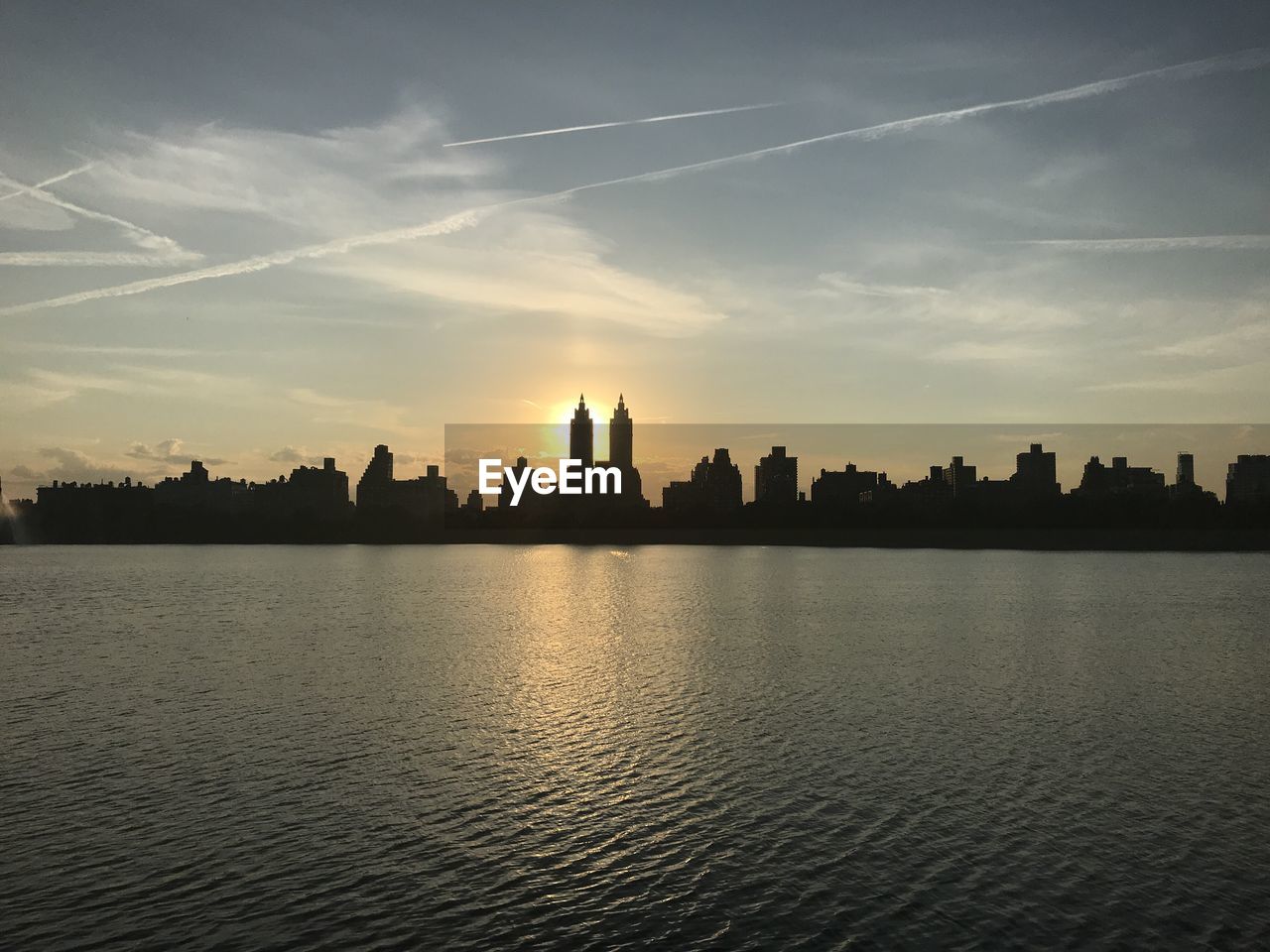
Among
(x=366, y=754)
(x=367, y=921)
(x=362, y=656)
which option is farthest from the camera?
(x=362, y=656)

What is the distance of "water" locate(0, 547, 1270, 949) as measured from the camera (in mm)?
22891

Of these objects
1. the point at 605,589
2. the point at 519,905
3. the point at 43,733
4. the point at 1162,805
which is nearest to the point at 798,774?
the point at 1162,805

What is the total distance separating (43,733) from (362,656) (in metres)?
27.4

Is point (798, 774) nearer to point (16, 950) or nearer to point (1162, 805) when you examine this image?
point (1162, 805)

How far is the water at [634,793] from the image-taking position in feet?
75.1

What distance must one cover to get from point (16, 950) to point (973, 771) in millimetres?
31094

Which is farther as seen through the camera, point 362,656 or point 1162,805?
point 362,656

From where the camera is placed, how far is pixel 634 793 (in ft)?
110

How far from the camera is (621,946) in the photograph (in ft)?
70.3

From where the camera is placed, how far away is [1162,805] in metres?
31.8

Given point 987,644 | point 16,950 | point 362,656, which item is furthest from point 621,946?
point 987,644

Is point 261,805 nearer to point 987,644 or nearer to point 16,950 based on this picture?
point 16,950

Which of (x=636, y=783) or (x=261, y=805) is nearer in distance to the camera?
(x=261, y=805)

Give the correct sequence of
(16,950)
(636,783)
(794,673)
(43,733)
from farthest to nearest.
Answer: (794,673) < (43,733) < (636,783) < (16,950)
